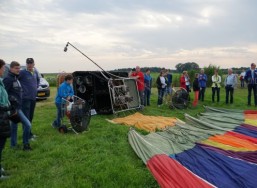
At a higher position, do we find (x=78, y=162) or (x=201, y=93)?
(x=201, y=93)

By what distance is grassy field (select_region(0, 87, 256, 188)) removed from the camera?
4320 mm

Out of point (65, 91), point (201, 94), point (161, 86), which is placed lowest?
point (201, 94)

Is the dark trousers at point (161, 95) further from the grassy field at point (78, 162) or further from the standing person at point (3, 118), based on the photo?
the standing person at point (3, 118)

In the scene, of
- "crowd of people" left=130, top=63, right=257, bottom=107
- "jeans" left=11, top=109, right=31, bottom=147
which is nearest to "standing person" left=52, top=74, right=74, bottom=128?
"jeans" left=11, top=109, right=31, bottom=147

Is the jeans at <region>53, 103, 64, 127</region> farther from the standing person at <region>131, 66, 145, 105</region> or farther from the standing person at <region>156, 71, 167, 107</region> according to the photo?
the standing person at <region>156, 71, 167, 107</region>

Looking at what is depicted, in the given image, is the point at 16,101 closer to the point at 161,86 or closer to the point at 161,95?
the point at 161,86

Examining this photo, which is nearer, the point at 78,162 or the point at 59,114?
the point at 78,162

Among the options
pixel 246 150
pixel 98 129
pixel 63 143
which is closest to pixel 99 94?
pixel 98 129

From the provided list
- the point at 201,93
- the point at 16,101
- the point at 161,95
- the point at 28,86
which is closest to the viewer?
the point at 16,101

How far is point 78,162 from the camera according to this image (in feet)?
16.9

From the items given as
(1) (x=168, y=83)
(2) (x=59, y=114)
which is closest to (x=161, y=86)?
(1) (x=168, y=83)

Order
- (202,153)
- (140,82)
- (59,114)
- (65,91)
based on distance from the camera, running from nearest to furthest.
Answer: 1. (202,153)
2. (65,91)
3. (59,114)
4. (140,82)

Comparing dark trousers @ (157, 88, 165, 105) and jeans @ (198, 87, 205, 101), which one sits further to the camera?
jeans @ (198, 87, 205, 101)

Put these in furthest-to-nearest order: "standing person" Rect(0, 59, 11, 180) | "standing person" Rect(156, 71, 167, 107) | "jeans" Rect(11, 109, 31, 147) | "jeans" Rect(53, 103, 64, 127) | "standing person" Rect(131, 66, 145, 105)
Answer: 1. "standing person" Rect(156, 71, 167, 107)
2. "standing person" Rect(131, 66, 145, 105)
3. "jeans" Rect(53, 103, 64, 127)
4. "jeans" Rect(11, 109, 31, 147)
5. "standing person" Rect(0, 59, 11, 180)
